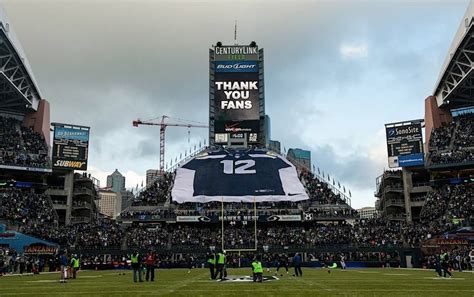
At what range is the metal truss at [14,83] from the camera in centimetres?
6184

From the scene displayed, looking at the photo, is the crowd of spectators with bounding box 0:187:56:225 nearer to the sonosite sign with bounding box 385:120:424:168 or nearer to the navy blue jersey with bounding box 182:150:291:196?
the navy blue jersey with bounding box 182:150:291:196

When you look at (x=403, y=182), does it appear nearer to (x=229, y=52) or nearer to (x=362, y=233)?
(x=362, y=233)

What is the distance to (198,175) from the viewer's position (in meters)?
73.7

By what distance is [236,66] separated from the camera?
259ft

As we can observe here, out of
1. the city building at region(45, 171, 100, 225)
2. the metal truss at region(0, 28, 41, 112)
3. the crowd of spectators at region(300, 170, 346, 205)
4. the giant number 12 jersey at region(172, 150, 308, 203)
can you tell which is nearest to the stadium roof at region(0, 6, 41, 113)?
the metal truss at region(0, 28, 41, 112)

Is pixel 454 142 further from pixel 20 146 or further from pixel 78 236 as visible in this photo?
pixel 20 146

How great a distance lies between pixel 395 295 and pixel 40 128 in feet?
240

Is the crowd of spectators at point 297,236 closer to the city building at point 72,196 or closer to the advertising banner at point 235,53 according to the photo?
the city building at point 72,196

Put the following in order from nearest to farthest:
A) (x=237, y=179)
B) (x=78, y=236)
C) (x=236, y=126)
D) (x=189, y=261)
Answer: (x=189, y=261) < (x=78, y=236) < (x=237, y=179) < (x=236, y=126)

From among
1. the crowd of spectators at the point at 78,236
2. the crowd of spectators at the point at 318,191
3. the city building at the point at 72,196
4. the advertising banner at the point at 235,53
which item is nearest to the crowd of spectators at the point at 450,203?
the crowd of spectators at the point at 318,191

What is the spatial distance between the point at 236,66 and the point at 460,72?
111ft

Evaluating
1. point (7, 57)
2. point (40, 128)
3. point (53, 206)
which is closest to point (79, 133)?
point (40, 128)

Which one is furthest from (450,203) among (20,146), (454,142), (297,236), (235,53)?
(20,146)

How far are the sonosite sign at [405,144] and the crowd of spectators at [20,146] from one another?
53377mm
